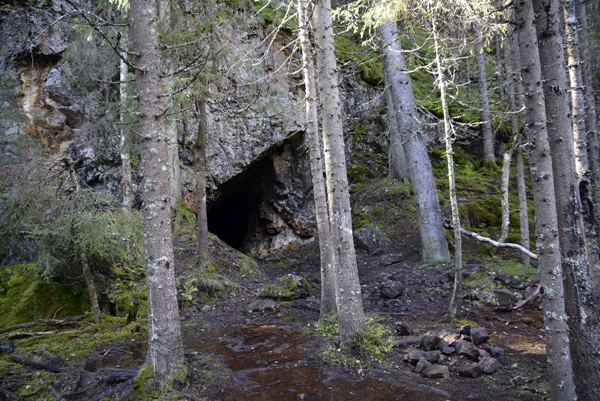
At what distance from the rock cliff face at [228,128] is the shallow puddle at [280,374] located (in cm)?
525

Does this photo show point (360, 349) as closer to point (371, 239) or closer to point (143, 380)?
point (143, 380)

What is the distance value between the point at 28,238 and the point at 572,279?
7.86 metres

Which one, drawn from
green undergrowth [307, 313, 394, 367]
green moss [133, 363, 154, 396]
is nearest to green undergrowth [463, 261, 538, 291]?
green undergrowth [307, 313, 394, 367]

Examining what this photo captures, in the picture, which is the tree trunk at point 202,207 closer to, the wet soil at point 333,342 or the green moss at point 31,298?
the wet soil at point 333,342

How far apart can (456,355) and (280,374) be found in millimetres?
2327

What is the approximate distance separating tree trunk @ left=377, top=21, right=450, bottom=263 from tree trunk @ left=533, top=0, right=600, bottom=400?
6941mm

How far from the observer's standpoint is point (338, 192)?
5355 mm

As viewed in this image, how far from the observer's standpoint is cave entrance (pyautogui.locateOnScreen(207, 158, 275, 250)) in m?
16.0

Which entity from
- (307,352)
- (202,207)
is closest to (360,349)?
(307,352)

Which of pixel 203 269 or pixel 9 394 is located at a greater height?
pixel 203 269

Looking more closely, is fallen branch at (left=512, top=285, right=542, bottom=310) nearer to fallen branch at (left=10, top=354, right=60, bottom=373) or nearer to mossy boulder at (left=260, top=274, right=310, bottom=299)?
mossy boulder at (left=260, top=274, right=310, bottom=299)

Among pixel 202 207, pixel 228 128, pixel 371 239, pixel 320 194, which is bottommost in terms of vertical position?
pixel 371 239

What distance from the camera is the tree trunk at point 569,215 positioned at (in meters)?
3.46

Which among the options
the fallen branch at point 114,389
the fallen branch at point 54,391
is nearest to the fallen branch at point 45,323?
the fallen branch at point 54,391
